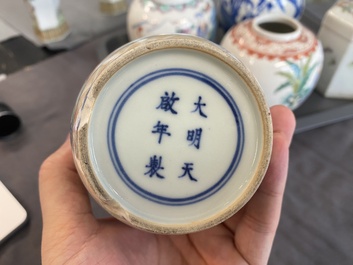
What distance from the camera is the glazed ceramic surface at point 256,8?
0.82 m

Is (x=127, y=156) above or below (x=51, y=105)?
above

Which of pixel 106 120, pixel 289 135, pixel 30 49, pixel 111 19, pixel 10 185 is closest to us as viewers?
pixel 106 120

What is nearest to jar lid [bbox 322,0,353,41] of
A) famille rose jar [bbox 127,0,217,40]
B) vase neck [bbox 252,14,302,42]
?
vase neck [bbox 252,14,302,42]

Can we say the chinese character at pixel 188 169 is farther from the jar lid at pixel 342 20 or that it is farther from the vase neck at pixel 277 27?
the jar lid at pixel 342 20

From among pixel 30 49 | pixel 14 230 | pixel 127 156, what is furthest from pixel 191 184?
pixel 30 49

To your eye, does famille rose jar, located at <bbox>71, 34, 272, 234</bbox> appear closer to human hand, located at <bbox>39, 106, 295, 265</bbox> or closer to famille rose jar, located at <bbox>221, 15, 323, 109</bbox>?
human hand, located at <bbox>39, 106, 295, 265</bbox>

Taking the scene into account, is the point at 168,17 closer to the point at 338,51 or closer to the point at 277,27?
the point at 277,27

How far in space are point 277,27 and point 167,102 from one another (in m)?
0.42

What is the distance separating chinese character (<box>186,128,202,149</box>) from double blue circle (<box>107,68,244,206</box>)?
5 cm

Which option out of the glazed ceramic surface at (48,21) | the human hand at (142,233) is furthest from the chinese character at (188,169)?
the glazed ceramic surface at (48,21)

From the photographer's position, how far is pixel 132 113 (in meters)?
0.44

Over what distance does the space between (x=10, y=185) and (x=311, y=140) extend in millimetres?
616

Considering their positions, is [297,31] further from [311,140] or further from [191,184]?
[191,184]

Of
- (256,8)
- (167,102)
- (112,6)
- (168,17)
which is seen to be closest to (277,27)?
(256,8)
